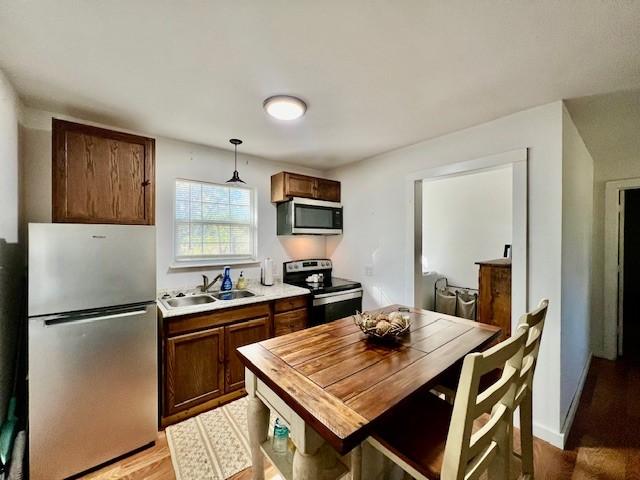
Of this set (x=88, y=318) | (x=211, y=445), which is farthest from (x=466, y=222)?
(x=88, y=318)

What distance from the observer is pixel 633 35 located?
4.28 feet

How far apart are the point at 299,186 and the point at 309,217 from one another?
0.39 m

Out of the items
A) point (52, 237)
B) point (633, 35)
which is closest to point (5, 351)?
point (52, 237)

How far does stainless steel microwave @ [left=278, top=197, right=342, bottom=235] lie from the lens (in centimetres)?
324

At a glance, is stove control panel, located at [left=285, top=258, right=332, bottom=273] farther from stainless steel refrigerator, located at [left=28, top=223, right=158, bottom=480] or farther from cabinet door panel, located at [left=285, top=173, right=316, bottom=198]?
stainless steel refrigerator, located at [left=28, top=223, right=158, bottom=480]

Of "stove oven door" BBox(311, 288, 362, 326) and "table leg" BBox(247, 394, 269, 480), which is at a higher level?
"stove oven door" BBox(311, 288, 362, 326)

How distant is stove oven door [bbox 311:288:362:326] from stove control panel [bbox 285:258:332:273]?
26.2 inches

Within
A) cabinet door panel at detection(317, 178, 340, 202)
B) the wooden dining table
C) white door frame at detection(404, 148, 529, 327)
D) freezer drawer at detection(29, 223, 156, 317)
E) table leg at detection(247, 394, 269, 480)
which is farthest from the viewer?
cabinet door panel at detection(317, 178, 340, 202)

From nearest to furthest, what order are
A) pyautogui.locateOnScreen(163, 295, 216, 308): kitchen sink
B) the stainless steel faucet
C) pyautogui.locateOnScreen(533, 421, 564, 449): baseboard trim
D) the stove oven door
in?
pyautogui.locateOnScreen(533, 421, 564, 449): baseboard trim < pyautogui.locateOnScreen(163, 295, 216, 308): kitchen sink < the stainless steel faucet < the stove oven door

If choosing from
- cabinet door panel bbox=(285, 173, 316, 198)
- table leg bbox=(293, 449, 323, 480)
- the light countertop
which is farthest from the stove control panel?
table leg bbox=(293, 449, 323, 480)

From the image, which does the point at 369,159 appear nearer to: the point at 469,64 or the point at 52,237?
the point at 469,64

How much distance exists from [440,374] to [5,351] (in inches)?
96.6

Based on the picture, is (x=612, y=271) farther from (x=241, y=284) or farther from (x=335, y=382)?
(x=241, y=284)

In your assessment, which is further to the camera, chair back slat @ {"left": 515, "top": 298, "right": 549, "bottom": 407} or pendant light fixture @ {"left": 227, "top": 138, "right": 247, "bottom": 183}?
pendant light fixture @ {"left": 227, "top": 138, "right": 247, "bottom": 183}
